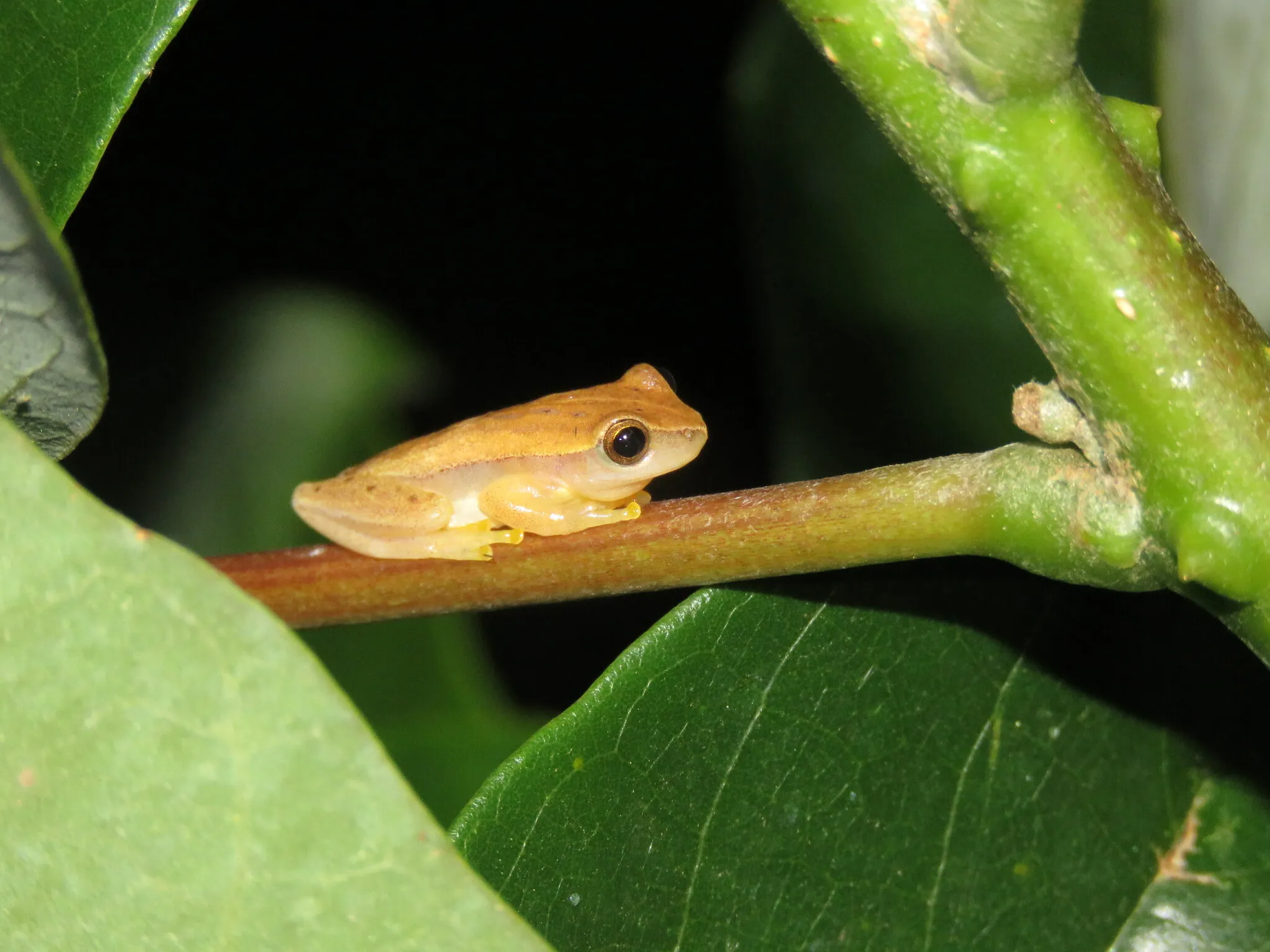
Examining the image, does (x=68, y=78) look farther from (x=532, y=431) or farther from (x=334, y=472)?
(x=334, y=472)

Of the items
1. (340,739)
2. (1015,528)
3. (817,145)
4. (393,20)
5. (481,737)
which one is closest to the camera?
(340,739)

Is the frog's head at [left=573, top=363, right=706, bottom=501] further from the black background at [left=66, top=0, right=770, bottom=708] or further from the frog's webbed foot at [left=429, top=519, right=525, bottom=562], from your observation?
the black background at [left=66, top=0, right=770, bottom=708]

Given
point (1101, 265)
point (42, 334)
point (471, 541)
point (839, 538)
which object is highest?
point (1101, 265)

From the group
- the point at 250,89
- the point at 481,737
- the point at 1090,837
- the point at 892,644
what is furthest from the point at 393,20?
the point at 1090,837

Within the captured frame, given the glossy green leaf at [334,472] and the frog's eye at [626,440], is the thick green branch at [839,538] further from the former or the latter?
the glossy green leaf at [334,472]

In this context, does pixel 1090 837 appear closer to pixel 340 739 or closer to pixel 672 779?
pixel 672 779

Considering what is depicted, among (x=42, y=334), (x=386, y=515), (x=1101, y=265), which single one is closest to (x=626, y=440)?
(x=386, y=515)
